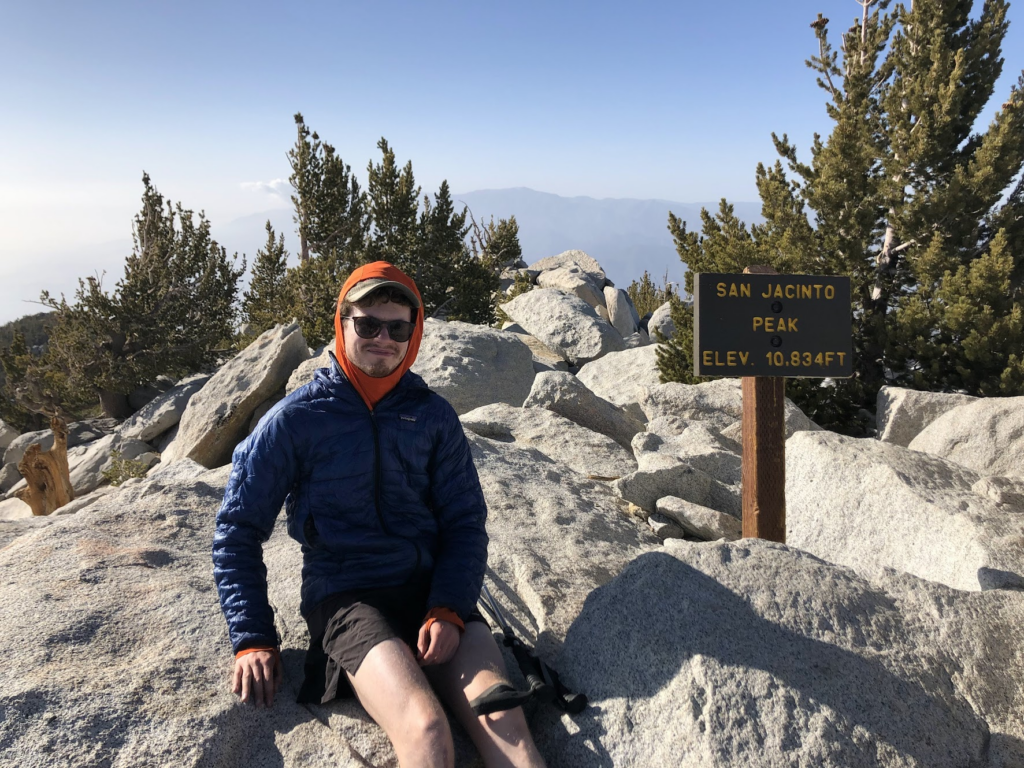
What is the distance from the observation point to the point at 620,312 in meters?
20.8

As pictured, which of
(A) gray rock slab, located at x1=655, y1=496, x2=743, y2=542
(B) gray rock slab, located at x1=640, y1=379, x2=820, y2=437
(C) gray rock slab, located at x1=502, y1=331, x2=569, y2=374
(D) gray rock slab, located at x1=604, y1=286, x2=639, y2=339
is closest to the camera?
(A) gray rock slab, located at x1=655, y1=496, x2=743, y2=542

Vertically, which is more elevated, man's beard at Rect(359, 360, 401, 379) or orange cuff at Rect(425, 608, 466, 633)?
man's beard at Rect(359, 360, 401, 379)

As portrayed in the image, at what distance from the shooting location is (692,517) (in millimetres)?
5211

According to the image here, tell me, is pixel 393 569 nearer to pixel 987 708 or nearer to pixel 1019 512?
pixel 987 708

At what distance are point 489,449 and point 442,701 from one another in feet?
11.4

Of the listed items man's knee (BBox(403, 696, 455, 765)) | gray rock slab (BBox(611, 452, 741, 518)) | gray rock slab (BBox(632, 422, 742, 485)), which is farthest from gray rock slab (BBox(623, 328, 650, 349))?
Result: man's knee (BBox(403, 696, 455, 765))

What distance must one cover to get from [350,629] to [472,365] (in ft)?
22.9

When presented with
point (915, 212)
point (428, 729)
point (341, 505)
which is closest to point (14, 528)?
point (341, 505)

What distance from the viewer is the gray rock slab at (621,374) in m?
11.0

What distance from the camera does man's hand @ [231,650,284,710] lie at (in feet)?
9.10

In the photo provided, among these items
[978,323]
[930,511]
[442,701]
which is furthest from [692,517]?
[978,323]

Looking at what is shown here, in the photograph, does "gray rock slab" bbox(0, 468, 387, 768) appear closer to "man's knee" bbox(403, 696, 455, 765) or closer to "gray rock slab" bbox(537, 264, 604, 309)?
"man's knee" bbox(403, 696, 455, 765)

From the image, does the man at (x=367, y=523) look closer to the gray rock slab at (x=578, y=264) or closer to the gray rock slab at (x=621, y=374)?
the gray rock slab at (x=621, y=374)

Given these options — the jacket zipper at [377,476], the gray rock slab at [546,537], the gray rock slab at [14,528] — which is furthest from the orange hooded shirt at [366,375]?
the gray rock slab at [14,528]
